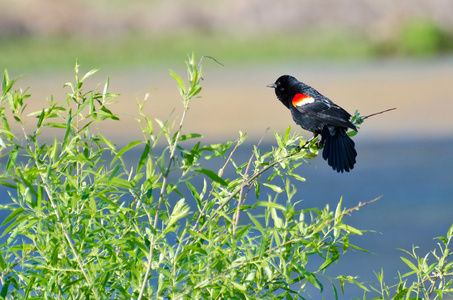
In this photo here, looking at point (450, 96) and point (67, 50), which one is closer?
point (450, 96)

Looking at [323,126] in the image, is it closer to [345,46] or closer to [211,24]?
[345,46]

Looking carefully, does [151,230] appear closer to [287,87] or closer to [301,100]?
[301,100]

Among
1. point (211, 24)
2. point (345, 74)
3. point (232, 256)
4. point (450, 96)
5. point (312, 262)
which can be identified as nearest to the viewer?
point (232, 256)

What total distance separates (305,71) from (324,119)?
18.8 m

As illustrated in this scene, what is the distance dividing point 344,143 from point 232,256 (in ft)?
3.79

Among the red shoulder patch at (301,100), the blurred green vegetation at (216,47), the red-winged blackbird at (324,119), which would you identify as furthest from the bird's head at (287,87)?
the blurred green vegetation at (216,47)

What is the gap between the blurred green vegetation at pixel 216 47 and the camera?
81.3 ft

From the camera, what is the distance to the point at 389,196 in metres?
9.59

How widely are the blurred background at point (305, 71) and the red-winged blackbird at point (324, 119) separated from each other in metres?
2.65

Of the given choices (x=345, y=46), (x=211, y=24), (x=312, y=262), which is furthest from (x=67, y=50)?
(x=312, y=262)

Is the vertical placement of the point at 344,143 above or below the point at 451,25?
above

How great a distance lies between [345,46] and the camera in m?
27.1

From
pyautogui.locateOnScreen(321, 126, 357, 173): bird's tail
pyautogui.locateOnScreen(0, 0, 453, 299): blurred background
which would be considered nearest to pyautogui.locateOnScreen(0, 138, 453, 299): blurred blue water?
pyautogui.locateOnScreen(0, 0, 453, 299): blurred background

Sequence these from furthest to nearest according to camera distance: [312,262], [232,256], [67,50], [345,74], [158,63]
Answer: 1. [67,50]
2. [158,63]
3. [345,74]
4. [312,262]
5. [232,256]
